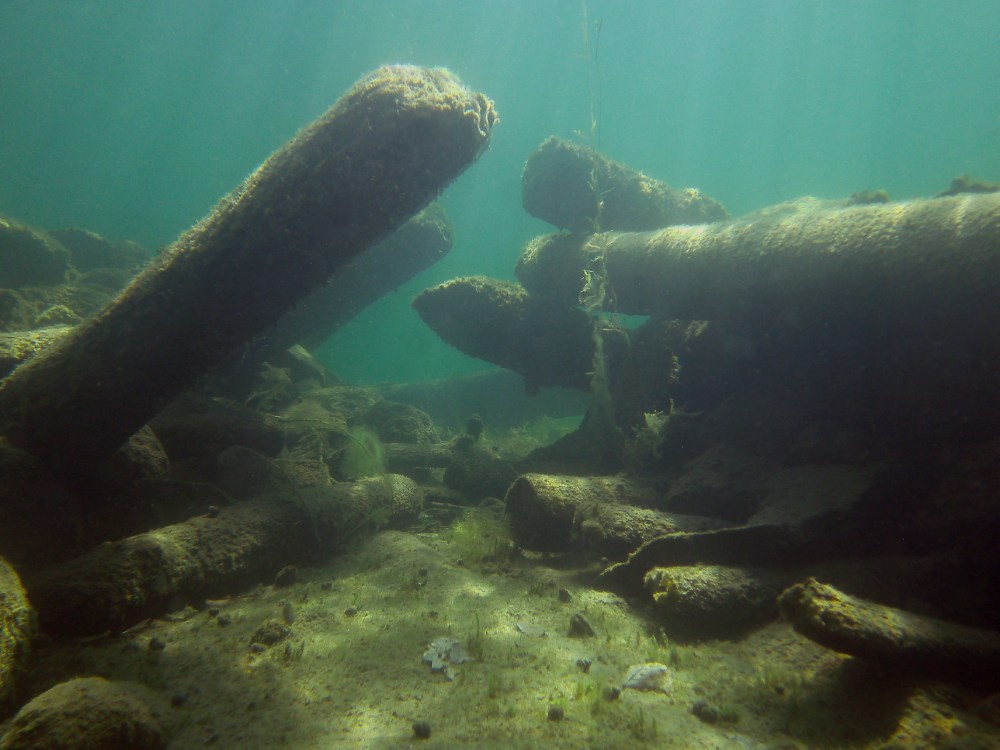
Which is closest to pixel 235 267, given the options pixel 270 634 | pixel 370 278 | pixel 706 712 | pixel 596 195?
pixel 270 634

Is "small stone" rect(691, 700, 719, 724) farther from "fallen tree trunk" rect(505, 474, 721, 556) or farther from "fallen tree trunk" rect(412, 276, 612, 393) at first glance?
"fallen tree trunk" rect(412, 276, 612, 393)

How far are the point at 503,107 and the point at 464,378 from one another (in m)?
61.1

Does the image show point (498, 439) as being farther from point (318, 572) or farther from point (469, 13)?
point (469, 13)

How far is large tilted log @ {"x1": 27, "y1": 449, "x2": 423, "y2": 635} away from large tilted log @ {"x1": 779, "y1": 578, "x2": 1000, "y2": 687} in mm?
4328

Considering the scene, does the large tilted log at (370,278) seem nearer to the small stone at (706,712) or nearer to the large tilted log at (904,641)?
the small stone at (706,712)

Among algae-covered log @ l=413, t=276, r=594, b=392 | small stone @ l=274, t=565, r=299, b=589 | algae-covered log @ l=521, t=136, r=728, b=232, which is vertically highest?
algae-covered log @ l=521, t=136, r=728, b=232

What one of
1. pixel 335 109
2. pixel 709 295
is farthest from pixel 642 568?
pixel 335 109

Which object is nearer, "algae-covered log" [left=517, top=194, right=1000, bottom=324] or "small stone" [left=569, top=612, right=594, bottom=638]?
"small stone" [left=569, top=612, right=594, bottom=638]

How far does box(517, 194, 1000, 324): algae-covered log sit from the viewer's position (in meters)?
4.34

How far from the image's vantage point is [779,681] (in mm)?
2697

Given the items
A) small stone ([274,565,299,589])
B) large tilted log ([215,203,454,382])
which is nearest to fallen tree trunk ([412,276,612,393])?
large tilted log ([215,203,454,382])

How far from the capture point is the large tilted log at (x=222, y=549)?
2.96 m

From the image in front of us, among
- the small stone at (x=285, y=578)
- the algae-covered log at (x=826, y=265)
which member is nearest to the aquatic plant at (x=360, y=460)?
the small stone at (x=285, y=578)

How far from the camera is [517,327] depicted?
970 centimetres
